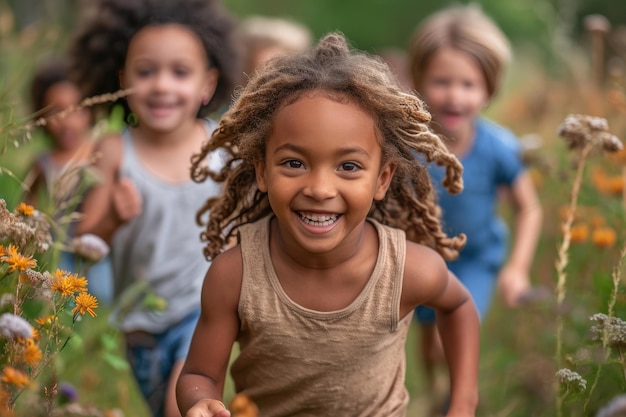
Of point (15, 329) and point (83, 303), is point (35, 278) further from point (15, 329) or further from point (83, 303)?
point (15, 329)

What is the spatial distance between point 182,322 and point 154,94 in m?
1.00

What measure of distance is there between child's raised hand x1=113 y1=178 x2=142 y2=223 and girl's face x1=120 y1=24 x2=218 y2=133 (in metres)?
0.32

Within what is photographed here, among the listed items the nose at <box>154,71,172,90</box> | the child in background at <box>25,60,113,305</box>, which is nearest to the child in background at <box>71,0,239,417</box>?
the nose at <box>154,71,172,90</box>

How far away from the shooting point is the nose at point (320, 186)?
2658mm

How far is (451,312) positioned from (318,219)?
62 centimetres

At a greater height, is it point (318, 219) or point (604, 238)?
point (604, 238)

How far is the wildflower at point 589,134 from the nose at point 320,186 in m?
1.03

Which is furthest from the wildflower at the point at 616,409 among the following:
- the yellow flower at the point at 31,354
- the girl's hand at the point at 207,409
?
the yellow flower at the point at 31,354

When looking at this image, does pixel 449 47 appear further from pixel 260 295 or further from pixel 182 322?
pixel 260 295

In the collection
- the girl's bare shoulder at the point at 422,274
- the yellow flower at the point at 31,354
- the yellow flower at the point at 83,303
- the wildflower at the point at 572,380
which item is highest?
the girl's bare shoulder at the point at 422,274

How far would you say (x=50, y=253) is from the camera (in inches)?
126

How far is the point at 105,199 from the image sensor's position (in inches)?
171

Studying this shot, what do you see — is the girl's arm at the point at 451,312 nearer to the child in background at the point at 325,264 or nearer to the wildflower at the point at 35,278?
the child in background at the point at 325,264

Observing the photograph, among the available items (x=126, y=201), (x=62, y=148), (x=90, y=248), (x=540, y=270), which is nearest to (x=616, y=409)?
(x=90, y=248)
